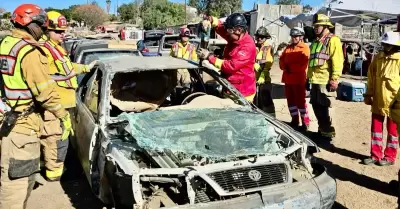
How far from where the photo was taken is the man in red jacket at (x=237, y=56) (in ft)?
15.7

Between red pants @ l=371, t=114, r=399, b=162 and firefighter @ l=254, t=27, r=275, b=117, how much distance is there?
2112mm

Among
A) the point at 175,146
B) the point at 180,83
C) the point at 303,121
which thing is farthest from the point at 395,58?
the point at 175,146

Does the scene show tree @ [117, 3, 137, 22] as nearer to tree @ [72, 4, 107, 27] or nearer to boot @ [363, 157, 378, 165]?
tree @ [72, 4, 107, 27]

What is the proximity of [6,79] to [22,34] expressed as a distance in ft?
1.39

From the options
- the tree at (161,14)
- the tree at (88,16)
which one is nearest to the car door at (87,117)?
the tree at (161,14)

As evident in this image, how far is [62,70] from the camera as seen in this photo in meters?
4.59

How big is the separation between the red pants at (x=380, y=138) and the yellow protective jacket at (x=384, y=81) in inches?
5.1

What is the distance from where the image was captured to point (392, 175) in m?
4.84

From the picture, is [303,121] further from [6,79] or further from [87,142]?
[6,79]

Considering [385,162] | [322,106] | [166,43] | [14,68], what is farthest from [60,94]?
[166,43]

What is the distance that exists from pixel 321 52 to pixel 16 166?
440 cm

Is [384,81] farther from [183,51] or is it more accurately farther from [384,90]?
[183,51]

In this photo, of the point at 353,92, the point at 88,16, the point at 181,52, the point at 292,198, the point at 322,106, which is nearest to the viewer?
the point at 292,198

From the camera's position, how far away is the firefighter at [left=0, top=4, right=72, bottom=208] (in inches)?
129
